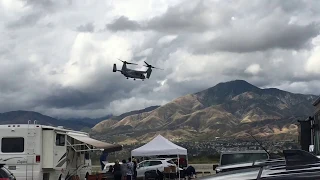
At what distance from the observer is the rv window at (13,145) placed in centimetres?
1922

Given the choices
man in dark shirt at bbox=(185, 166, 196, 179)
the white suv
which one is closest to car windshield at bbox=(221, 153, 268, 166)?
man in dark shirt at bbox=(185, 166, 196, 179)

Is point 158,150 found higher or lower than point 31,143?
lower

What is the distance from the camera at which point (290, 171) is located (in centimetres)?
392

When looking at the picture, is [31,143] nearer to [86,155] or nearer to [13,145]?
[13,145]

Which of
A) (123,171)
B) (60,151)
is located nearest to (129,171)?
(123,171)

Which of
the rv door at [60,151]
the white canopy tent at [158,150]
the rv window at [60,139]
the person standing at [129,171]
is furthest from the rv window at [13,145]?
the white canopy tent at [158,150]

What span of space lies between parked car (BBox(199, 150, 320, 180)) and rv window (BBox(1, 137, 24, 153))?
52.0 ft

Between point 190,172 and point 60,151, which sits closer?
point 60,151

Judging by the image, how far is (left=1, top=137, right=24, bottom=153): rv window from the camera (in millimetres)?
19219

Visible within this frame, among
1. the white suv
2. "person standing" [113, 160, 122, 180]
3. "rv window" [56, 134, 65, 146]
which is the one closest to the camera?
"rv window" [56, 134, 65, 146]

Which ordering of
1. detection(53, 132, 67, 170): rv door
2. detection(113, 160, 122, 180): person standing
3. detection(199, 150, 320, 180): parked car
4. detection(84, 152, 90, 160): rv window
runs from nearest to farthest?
detection(199, 150, 320, 180): parked car < detection(53, 132, 67, 170): rv door < detection(84, 152, 90, 160): rv window < detection(113, 160, 122, 180): person standing

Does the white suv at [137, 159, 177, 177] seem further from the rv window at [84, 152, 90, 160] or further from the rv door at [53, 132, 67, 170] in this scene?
the rv door at [53, 132, 67, 170]

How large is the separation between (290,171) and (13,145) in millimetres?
16543

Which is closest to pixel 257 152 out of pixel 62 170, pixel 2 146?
pixel 62 170
